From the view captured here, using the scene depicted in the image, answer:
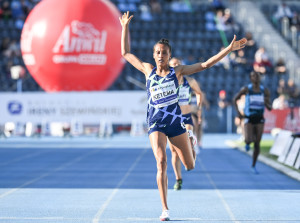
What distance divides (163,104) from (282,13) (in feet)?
114

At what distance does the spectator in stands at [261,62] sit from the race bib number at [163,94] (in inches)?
1094

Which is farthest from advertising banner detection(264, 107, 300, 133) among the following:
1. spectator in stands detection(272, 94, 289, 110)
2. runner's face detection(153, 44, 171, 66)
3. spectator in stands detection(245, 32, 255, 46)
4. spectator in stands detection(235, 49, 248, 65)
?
runner's face detection(153, 44, 171, 66)

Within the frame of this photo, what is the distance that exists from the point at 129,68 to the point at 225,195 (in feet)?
87.8

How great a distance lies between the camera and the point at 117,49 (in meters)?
26.6

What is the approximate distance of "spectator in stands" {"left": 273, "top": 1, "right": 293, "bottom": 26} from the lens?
41219mm

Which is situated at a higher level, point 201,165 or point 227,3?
point 227,3

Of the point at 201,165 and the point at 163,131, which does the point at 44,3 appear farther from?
the point at 163,131

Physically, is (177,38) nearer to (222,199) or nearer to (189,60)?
(189,60)

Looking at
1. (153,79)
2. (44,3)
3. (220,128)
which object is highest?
(44,3)

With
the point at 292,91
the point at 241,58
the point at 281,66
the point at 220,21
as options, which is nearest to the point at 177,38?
the point at 220,21

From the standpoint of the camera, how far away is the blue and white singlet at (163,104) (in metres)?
8.12

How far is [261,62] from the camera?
36.1 metres

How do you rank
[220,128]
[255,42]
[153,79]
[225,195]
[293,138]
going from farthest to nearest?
[255,42]
[220,128]
[293,138]
[225,195]
[153,79]

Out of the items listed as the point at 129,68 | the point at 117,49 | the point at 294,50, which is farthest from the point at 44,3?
the point at 294,50
